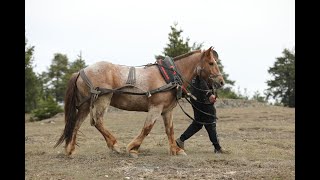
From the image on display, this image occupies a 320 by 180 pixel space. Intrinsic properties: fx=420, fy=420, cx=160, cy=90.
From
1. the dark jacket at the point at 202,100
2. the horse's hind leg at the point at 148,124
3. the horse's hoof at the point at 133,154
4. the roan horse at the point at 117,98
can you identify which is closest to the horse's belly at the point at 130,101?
the roan horse at the point at 117,98

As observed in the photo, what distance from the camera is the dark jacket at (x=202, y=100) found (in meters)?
9.99

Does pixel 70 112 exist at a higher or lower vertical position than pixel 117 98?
lower

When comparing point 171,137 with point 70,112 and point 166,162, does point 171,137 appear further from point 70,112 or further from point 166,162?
point 70,112

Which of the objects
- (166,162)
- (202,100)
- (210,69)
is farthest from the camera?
(202,100)

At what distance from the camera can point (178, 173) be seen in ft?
24.5

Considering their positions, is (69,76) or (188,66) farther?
(69,76)

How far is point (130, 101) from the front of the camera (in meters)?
9.56

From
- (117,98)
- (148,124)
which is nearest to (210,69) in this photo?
(148,124)

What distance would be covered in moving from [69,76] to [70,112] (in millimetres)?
27931

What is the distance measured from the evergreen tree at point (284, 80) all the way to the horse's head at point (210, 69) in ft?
97.9

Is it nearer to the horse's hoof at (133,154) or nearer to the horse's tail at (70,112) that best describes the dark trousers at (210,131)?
the horse's hoof at (133,154)

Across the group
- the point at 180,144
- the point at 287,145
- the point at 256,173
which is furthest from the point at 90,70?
the point at 287,145
